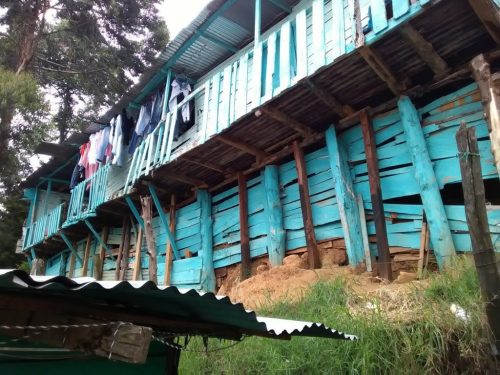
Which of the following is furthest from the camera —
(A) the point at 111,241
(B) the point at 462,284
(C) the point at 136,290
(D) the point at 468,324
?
(A) the point at 111,241

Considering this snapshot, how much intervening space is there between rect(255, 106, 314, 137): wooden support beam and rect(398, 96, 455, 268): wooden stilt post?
1.49 metres

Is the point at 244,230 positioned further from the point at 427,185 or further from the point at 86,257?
the point at 86,257

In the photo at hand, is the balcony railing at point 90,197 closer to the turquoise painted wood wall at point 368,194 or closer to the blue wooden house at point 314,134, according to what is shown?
the blue wooden house at point 314,134

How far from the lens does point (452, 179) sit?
203 inches

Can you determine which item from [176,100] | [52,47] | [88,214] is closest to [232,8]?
[176,100]

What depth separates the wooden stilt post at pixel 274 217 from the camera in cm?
688

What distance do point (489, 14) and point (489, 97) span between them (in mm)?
854

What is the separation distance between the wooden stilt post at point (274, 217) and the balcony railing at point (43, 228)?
789cm

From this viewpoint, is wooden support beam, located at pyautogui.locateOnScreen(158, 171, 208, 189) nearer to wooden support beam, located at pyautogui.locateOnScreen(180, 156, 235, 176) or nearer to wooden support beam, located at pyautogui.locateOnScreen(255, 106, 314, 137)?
wooden support beam, located at pyautogui.locateOnScreen(180, 156, 235, 176)

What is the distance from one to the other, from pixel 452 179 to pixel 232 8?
16.7ft

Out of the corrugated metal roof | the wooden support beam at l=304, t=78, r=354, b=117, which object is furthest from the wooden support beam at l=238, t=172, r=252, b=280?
the corrugated metal roof

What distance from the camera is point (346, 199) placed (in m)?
6.03

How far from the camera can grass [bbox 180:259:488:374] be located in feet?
11.4

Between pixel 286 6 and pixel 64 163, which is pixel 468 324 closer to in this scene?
pixel 286 6
